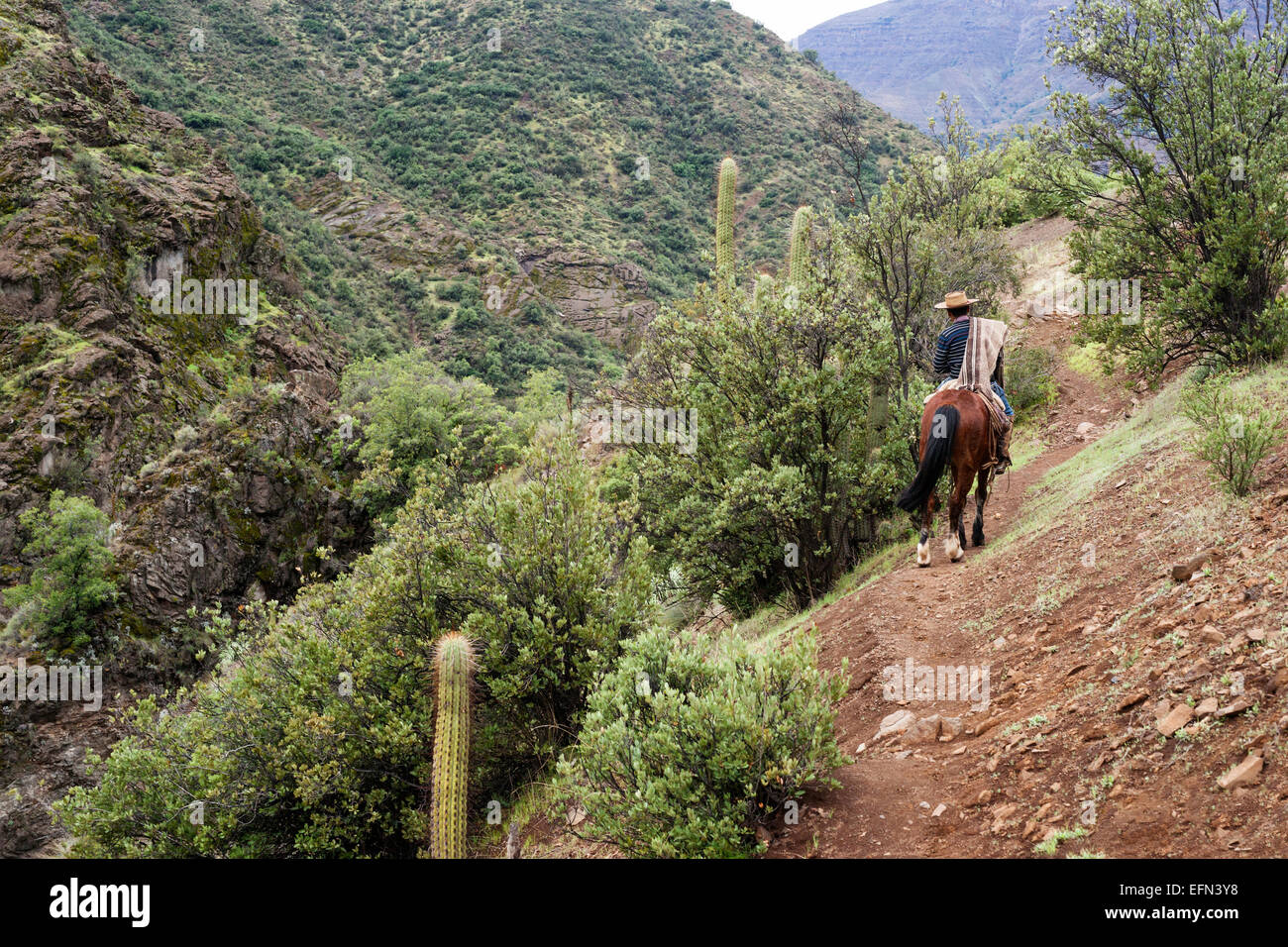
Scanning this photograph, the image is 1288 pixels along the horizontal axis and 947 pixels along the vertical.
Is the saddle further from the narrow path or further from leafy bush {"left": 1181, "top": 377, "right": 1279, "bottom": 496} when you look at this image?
leafy bush {"left": 1181, "top": 377, "right": 1279, "bottom": 496}

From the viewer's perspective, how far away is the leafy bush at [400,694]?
8305 millimetres

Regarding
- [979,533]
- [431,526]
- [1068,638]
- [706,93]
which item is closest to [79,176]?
[431,526]

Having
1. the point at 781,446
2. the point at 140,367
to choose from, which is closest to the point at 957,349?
the point at 781,446

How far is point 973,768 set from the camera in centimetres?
507

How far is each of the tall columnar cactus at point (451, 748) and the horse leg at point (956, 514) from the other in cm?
573

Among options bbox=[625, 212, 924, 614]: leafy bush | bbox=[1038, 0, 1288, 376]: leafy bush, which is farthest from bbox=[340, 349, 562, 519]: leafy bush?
bbox=[1038, 0, 1288, 376]: leafy bush

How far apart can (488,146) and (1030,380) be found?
6182 cm

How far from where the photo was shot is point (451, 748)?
7.45m

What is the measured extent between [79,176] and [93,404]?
1182cm

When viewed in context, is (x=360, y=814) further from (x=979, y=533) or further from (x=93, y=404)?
(x=93, y=404)

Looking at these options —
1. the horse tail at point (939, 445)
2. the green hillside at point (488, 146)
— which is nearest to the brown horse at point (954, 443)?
the horse tail at point (939, 445)

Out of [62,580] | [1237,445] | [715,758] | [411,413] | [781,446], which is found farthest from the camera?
[411,413]

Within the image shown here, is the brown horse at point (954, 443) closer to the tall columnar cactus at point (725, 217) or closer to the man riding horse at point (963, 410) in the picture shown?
the man riding horse at point (963, 410)

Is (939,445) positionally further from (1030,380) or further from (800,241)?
(1030,380)
